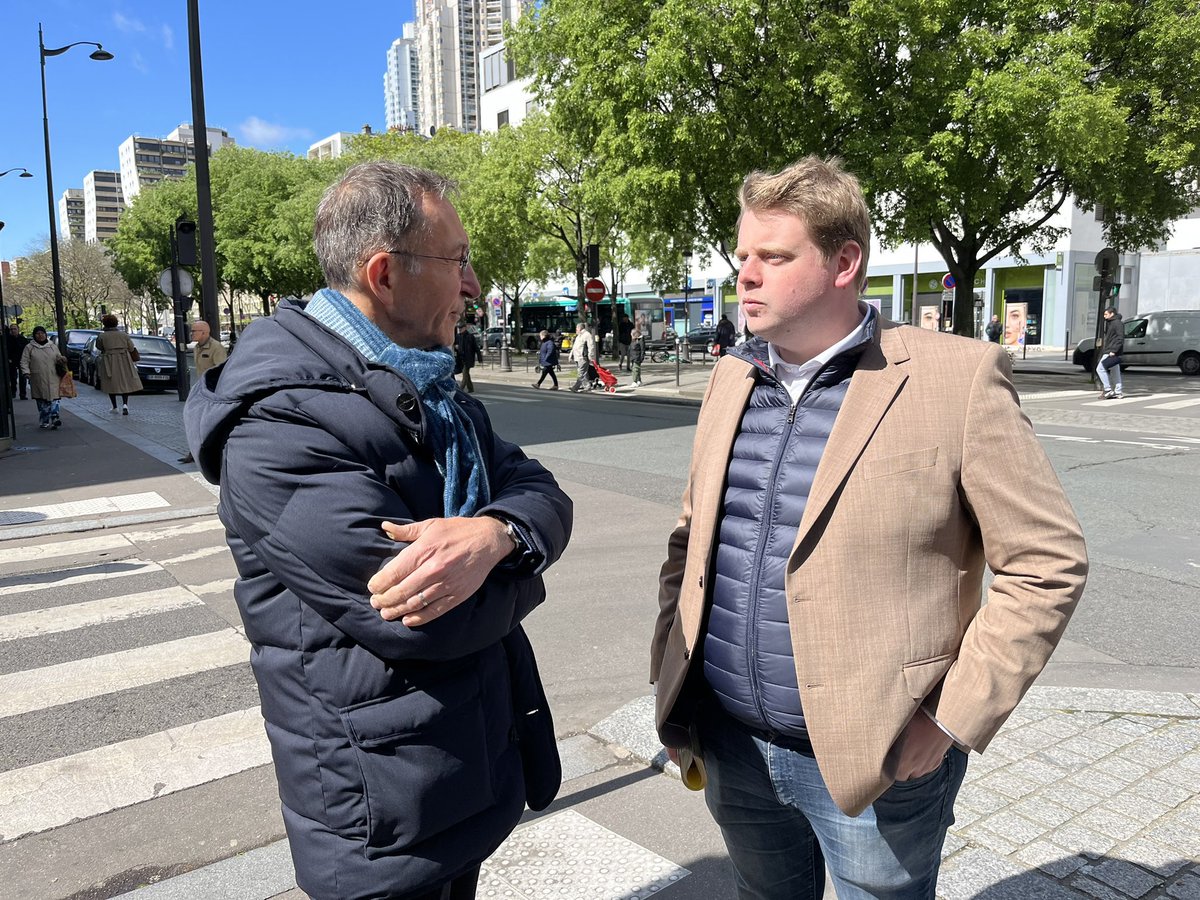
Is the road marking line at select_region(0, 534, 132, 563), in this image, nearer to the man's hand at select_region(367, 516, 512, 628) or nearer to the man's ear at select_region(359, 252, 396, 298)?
the man's ear at select_region(359, 252, 396, 298)

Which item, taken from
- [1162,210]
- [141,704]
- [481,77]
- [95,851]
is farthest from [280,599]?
[481,77]

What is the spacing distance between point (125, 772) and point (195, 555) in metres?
3.75

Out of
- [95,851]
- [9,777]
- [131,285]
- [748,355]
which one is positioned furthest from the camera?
[131,285]

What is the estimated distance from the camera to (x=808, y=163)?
1.85 metres

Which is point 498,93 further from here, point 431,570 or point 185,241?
point 431,570

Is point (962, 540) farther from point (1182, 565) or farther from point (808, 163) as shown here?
point (1182, 565)

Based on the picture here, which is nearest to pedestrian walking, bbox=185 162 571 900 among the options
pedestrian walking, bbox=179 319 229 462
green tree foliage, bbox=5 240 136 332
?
pedestrian walking, bbox=179 319 229 462

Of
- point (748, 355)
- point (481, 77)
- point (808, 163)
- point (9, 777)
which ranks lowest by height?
point (9, 777)

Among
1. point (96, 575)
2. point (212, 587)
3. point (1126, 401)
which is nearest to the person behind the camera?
point (212, 587)

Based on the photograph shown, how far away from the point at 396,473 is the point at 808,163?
1035 millimetres

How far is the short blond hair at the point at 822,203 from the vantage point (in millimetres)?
1778

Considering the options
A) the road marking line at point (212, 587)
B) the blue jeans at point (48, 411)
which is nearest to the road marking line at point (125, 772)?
the road marking line at point (212, 587)

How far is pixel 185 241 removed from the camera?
12336 mm

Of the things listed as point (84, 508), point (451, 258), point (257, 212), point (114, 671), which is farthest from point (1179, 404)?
point (257, 212)
